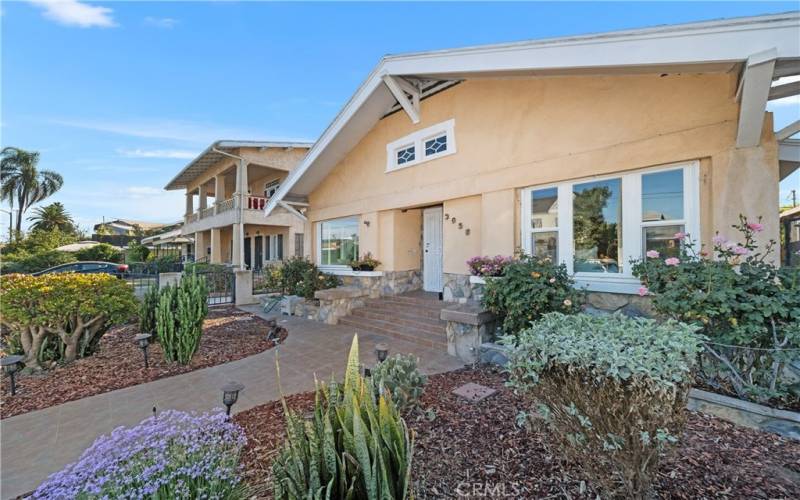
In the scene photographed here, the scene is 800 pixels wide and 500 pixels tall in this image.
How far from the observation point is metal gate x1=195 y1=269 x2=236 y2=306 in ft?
38.6

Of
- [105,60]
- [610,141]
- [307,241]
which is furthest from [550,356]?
[105,60]

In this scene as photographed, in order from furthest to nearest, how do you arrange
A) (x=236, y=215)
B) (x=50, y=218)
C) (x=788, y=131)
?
(x=50, y=218) → (x=236, y=215) → (x=788, y=131)

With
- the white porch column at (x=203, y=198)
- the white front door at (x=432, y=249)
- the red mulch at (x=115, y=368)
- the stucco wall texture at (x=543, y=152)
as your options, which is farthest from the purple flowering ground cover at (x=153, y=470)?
the white porch column at (x=203, y=198)

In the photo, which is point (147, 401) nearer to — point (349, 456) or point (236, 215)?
point (349, 456)

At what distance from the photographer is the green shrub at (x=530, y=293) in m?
4.82

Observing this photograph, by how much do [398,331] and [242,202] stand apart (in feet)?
44.9

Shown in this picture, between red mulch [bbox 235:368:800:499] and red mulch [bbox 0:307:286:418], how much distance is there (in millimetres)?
2812

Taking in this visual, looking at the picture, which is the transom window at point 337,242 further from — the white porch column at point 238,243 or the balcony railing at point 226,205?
the balcony railing at point 226,205

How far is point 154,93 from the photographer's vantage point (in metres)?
11.6

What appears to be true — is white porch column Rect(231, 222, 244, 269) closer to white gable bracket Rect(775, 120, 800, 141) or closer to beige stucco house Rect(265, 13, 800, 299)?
beige stucco house Rect(265, 13, 800, 299)

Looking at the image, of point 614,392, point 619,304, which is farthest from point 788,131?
point 614,392

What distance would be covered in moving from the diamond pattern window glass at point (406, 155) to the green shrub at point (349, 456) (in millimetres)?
7433

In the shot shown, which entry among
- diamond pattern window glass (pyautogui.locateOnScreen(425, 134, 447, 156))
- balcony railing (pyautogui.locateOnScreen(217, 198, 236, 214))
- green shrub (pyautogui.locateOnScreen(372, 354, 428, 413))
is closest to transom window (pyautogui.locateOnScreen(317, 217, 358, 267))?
diamond pattern window glass (pyautogui.locateOnScreen(425, 134, 447, 156))

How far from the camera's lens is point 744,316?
3.36 m
